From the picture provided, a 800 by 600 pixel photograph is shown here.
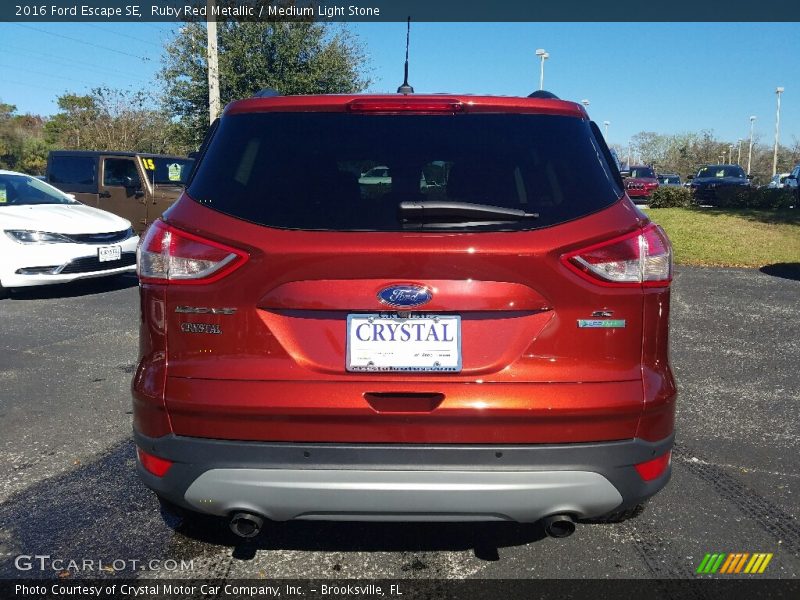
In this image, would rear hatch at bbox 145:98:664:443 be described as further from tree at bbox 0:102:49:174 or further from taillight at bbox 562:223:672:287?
tree at bbox 0:102:49:174

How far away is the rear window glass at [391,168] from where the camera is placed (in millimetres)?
2277

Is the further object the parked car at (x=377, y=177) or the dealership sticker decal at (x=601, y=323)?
the parked car at (x=377, y=177)

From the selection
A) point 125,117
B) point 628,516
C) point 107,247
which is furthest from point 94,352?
point 125,117

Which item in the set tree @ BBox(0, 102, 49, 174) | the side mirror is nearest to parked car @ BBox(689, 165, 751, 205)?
the side mirror

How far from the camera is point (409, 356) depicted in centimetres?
219

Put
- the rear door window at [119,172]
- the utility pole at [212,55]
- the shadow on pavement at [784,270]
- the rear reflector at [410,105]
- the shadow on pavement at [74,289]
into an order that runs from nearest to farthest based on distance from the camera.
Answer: the rear reflector at [410,105]
the shadow on pavement at [74,289]
the shadow on pavement at [784,270]
the rear door window at [119,172]
the utility pole at [212,55]

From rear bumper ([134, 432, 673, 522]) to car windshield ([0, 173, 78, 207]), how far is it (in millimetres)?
8365

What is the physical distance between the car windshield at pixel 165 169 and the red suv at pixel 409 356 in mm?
10727

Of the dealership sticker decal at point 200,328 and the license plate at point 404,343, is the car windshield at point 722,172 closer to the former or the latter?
the license plate at point 404,343

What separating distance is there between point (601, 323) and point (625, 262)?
21cm

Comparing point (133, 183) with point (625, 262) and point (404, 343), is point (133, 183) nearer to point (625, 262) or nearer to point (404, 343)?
point (404, 343)

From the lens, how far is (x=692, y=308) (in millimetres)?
8406

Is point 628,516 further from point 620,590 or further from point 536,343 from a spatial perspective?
point 536,343

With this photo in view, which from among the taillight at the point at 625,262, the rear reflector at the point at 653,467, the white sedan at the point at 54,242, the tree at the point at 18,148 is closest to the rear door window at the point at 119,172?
the white sedan at the point at 54,242
